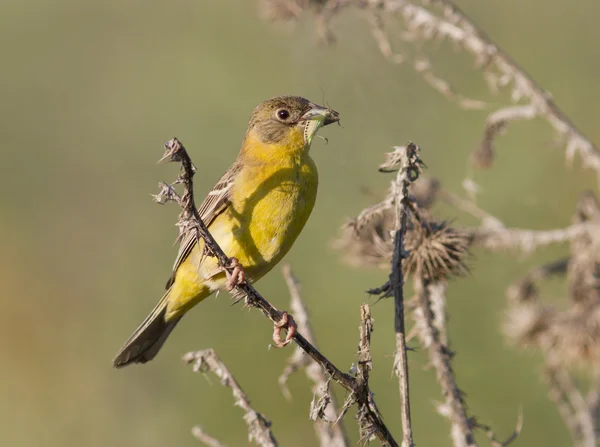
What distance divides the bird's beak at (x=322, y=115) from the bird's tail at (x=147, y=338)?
1297mm

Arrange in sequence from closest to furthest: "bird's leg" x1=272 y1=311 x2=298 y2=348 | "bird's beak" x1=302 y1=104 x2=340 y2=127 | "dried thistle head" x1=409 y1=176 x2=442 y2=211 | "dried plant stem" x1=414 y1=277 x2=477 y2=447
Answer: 1. "dried plant stem" x1=414 y1=277 x2=477 y2=447
2. "bird's leg" x1=272 y1=311 x2=298 y2=348
3. "bird's beak" x1=302 y1=104 x2=340 y2=127
4. "dried thistle head" x1=409 y1=176 x2=442 y2=211

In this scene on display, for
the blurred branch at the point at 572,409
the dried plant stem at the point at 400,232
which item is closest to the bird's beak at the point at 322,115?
the dried plant stem at the point at 400,232

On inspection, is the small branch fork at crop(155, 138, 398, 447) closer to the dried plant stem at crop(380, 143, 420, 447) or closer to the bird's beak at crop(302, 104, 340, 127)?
the dried plant stem at crop(380, 143, 420, 447)

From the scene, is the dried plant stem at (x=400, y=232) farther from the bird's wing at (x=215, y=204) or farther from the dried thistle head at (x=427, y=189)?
the dried thistle head at (x=427, y=189)

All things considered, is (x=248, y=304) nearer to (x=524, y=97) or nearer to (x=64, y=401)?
(x=524, y=97)

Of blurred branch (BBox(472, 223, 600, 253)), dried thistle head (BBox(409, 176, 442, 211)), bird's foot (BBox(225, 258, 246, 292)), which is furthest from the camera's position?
dried thistle head (BBox(409, 176, 442, 211))

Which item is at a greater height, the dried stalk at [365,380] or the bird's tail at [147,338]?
the bird's tail at [147,338]

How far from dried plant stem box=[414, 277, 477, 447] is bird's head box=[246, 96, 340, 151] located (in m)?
1.16

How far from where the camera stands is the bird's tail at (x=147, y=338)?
17.5 feet

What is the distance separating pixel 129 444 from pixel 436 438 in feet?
7.13

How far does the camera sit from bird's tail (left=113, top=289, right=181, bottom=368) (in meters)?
5.32

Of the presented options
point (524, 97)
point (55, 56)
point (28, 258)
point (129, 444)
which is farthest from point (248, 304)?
point (55, 56)

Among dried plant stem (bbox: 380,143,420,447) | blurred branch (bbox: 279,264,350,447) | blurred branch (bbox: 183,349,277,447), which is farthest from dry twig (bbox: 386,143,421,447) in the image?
A: blurred branch (bbox: 183,349,277,447)

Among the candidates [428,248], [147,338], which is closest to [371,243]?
[428,248]
